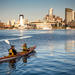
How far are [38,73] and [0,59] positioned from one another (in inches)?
326

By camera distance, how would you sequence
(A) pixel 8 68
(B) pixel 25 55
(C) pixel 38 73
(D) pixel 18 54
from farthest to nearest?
(B) pixel 25 55 → (D) pixel 18 54 → (A) pixel 8 68 → (C) pixel 38 73

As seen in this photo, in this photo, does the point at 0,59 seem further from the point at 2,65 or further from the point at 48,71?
the point at 48,71

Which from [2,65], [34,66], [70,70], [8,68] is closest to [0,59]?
[2,65]

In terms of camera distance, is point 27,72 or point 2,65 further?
point 2,65

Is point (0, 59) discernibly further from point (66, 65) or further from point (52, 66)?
point (66, 65)

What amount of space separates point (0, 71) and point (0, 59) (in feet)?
15.7

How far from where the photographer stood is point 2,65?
2891cm

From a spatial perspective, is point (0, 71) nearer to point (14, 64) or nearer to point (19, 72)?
point (19, 72)

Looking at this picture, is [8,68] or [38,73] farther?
[8,68]

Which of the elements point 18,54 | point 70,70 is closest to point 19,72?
point 70,70

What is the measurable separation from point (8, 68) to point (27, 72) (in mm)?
3483

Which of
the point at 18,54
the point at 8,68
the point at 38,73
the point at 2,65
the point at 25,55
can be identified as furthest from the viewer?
the point at 25,55

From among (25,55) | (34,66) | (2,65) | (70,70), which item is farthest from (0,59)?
(70,70)

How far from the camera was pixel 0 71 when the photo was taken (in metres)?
25.6
